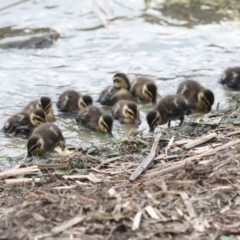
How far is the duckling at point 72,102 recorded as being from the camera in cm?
726

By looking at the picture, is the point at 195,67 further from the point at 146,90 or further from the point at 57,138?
the point at 57,138

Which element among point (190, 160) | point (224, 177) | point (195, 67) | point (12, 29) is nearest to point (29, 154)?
point (190, 160)

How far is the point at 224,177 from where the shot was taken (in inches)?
156

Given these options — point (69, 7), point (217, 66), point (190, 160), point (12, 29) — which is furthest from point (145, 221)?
point (69, 7)

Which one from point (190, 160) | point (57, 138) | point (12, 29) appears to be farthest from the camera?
point (12, 29)

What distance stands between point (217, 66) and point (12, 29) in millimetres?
3136

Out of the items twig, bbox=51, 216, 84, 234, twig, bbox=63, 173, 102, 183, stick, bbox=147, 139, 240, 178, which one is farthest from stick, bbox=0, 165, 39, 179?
twig, bbox=51, 216, 84, 234

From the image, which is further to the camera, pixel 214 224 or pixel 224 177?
pixel 224 177

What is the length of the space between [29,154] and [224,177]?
2183mm

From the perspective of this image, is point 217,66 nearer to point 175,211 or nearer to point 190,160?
point 190,160

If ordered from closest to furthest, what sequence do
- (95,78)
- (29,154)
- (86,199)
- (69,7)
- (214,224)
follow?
(214,224) → (86,199) → (29,154) → (95,78) → (69,7)

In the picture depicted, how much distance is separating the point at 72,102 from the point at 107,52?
2125 millimetres

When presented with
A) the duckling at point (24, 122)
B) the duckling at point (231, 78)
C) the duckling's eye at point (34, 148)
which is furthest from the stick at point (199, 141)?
the duckling at point (231, 78)

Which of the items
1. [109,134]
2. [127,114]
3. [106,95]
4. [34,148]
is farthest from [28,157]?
[106,95]
